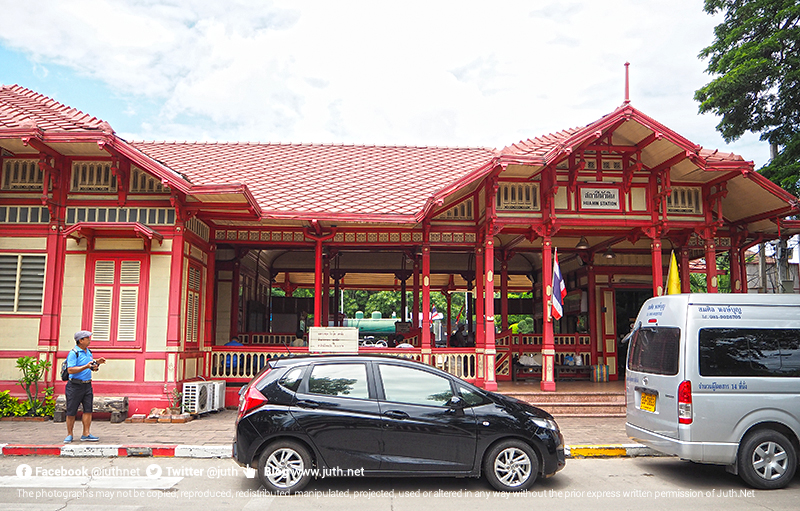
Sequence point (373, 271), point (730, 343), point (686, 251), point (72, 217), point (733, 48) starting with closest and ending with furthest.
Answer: point (730, 343)
point (72, 217)
point (686, 251)
point (733, 48)
point (373, 271)

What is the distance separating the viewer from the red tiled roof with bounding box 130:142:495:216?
1341cm

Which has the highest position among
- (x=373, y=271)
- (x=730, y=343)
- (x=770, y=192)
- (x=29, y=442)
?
(x=770, y=192)

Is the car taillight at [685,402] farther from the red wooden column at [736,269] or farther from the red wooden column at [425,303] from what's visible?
the red wooden column at [736,269]

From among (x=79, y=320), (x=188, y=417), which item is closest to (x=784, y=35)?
(x=188, y=417)

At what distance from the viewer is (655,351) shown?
7977mm

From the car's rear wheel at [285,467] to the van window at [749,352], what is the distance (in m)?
4.84

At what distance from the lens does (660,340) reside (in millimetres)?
7891

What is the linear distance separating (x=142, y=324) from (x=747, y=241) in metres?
14.7

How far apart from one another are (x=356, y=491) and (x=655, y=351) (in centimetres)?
426

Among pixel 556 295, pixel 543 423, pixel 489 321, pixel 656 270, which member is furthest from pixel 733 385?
pixel 656 270

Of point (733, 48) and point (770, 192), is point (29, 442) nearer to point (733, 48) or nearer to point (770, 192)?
point (770, 192)

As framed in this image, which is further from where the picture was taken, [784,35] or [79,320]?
[784,35]

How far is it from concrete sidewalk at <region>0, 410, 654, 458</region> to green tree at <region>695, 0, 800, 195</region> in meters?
9.75

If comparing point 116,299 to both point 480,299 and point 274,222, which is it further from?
point 480,299
